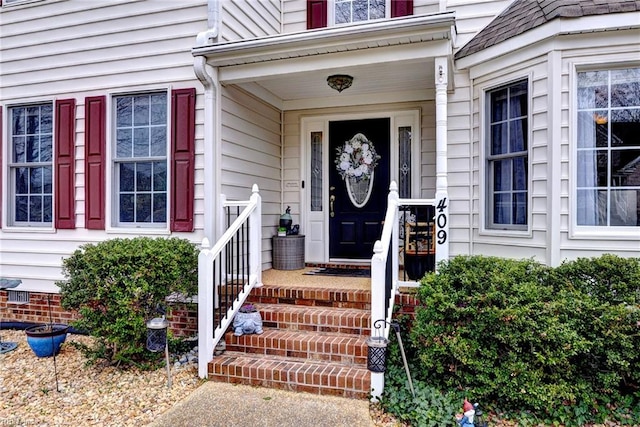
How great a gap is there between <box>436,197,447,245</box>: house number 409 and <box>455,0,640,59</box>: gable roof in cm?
172

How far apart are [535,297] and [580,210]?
1.19 m

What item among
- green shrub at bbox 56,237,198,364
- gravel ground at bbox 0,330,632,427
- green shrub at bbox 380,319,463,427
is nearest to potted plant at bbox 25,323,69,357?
gravel ground at bbox 0,330,632,427

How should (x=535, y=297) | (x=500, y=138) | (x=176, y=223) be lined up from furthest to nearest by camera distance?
1. (x=176, y=223)
2. (x=500, y=138)
3. (x=535, y=297)

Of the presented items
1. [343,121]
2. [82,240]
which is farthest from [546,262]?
[82,240]

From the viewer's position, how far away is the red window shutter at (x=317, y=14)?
587 centimetres

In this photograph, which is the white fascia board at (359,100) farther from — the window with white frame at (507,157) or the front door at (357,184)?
the window with white frame at (507,157)

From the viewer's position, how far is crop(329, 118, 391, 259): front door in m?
5.95

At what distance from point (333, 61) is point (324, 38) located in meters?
0.28

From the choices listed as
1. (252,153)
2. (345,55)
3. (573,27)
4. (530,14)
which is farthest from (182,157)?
(573,27)

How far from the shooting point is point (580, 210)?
12.9 feet

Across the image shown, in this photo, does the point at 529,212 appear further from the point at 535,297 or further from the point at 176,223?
the point at 176,223

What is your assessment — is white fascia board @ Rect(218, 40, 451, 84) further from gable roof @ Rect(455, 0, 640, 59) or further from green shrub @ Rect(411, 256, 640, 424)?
green shrub @ Rect(411, 256, 640, 424)

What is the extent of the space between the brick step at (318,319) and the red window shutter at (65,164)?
Result: 2.99 m

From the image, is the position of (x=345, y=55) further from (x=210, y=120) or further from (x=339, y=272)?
(x=339, y=272)
